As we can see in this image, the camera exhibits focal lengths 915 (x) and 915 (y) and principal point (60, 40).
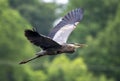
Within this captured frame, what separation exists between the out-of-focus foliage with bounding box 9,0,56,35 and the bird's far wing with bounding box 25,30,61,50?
39.6 metres

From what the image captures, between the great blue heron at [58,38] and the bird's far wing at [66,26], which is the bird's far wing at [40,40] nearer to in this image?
the great blue heron at [58,38]

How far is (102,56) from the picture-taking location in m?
47.6

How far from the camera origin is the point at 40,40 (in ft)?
47.2

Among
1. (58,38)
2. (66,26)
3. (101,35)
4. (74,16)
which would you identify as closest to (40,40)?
(58,38)

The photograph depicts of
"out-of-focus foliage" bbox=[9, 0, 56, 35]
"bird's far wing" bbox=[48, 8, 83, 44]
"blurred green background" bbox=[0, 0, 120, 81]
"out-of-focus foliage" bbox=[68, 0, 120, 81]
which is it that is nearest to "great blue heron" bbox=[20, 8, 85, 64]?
"bird's far wing" bbox=[48, 8, 83, 44]

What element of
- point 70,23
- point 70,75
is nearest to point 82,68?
point 70,75

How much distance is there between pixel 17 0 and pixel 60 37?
40.7 meters

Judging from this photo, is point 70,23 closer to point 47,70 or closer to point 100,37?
point 47,70

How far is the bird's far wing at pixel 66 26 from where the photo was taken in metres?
15.7

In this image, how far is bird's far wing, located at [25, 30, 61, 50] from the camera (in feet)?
46.0

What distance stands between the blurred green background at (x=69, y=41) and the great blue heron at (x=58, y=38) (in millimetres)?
14395

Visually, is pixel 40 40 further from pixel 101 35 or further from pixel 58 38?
pixel 101 35

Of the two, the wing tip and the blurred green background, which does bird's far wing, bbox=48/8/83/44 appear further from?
the blurred green background

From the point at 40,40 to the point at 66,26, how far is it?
1.95 m
